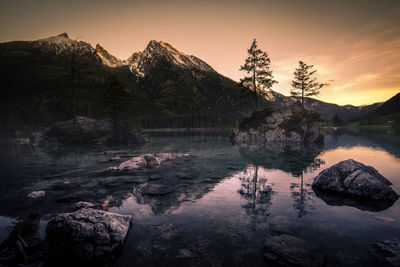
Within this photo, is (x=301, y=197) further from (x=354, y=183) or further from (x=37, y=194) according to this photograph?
(x=37, y=194)

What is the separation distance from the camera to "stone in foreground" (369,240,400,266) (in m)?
5.18

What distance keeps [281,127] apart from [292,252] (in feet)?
140

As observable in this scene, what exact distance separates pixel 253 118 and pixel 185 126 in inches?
Result: 4118

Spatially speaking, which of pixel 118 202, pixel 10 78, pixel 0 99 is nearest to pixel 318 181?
pixel 118 202

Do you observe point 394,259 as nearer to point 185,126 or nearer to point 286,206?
point 286,206

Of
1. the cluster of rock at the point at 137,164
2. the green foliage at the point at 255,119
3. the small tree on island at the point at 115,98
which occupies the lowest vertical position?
the cluster of rock at the point at 137,164

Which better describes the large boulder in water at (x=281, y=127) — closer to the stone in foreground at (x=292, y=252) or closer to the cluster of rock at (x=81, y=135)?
the cluster of rock at (x=81, y=135)

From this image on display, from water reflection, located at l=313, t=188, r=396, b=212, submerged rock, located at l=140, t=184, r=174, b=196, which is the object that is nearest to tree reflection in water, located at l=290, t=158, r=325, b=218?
water reflection, located at l=313, t=188, r=396, b=212

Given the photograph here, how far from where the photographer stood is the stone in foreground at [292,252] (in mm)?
5191

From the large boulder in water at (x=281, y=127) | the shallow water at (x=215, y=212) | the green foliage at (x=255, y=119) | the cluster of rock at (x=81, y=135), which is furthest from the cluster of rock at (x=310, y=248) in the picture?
the cluster of rock at (x=81, y=135)

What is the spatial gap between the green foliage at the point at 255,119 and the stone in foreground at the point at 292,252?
43535mm

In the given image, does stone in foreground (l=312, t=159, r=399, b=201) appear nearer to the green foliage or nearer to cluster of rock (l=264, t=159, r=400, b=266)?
cluster of rock (l=264, t=159, r=400, b=266)

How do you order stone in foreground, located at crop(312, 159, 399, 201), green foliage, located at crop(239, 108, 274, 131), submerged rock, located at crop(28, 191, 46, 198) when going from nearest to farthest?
stone in foreground, located at crop(312, 159, 399, 201) → submerged rock, located at crop(28, 191, 46, 198) → green foliage, located at crop(239, 108, 274, 131)

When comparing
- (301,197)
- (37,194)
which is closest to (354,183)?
(301,197)
